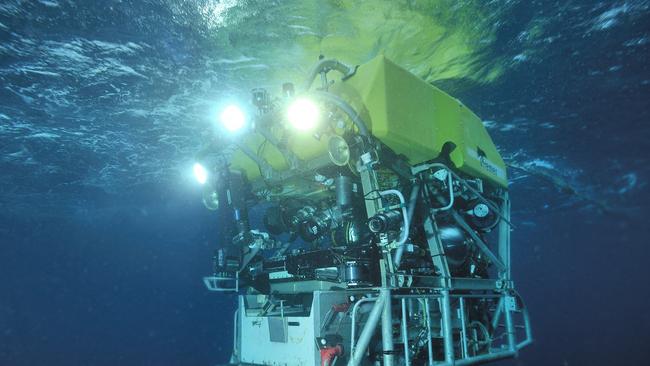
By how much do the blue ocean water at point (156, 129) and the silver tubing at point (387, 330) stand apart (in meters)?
2.94

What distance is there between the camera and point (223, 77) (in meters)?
8.98

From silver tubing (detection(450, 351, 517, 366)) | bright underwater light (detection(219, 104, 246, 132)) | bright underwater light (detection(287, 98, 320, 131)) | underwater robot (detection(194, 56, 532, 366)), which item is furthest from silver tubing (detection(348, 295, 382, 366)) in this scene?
bright underwater light (detection(219, 104, 246, 132))

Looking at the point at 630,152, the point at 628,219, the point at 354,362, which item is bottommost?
the point at 354,362

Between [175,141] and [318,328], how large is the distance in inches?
415

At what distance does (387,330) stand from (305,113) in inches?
115

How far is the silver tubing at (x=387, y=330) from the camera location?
3947 mm

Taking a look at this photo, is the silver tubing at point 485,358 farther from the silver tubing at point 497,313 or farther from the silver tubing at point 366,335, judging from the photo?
the silver tubing at point 366,335

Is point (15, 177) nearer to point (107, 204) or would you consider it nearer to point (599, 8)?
point (107, 204)

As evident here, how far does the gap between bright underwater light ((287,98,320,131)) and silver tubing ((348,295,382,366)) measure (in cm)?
245

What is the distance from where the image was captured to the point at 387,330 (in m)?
4.02

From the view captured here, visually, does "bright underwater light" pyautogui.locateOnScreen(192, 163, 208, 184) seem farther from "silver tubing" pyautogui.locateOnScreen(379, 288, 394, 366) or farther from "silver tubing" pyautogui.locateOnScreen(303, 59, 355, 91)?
"silver tubing" pyautogui.locateOnScreen(379, 288, 394, 366)

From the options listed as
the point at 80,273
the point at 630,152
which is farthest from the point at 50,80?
the point at 80,273

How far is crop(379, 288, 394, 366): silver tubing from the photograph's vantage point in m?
3.95

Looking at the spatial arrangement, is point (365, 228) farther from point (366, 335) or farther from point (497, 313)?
point (497, 313)
